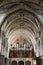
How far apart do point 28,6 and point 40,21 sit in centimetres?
412

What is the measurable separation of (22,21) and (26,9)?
10.2 m

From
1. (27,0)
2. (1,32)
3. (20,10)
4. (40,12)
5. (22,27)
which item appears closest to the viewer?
(27,0)

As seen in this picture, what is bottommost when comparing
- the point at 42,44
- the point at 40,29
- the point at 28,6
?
the point at 42,44

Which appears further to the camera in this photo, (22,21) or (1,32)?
(22,21)

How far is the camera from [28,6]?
31.3m

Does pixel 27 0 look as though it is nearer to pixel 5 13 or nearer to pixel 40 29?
pixel 5 13

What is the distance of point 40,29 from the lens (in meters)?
36.9

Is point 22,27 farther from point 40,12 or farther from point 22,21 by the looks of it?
point 40,12

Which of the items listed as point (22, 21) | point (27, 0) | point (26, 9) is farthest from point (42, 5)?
point (22, 21)

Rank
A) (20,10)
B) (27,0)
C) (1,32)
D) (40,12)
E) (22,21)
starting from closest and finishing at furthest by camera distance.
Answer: (27,0) → (40,12) → (20,10) → (1,32) → (22,21)

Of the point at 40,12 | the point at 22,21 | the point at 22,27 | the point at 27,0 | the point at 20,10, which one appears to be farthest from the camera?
the point at 22,27

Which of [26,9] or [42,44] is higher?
[26,9]

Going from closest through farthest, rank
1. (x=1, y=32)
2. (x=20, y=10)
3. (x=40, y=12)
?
(x=40, y=12) → (x=20, y=10) → (x=1, y=32)

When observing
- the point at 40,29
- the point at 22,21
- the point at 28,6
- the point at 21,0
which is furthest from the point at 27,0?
the point at 22,21
